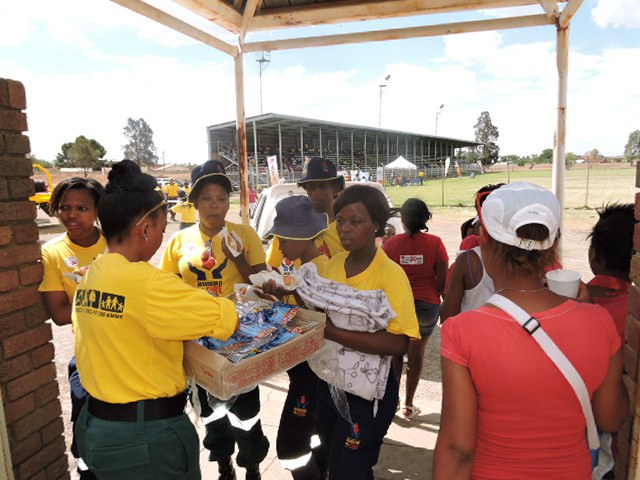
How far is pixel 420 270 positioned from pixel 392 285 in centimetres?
178

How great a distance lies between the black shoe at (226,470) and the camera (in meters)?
2.89

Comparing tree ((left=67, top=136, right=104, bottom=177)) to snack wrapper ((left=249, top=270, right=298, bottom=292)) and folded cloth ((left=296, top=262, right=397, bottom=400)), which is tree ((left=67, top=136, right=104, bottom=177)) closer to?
snack wrapper ((left=249, top=270, right=298, bottom=292))

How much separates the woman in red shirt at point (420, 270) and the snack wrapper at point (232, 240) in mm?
1595

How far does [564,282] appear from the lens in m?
1.54

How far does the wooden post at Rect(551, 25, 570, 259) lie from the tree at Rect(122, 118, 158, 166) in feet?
338

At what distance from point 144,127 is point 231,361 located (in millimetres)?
110234

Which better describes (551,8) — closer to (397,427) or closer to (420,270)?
(420,270)

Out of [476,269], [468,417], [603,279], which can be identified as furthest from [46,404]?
[603,279]

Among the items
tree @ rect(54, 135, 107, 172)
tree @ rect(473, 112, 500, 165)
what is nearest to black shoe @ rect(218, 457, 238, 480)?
tree @ rect(54, 135, 107, 172)

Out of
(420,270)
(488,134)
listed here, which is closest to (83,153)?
(420,270)

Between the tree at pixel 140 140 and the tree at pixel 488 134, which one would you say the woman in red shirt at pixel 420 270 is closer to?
the tree at pixel 488 134

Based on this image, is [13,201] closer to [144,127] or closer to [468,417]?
[468,417]

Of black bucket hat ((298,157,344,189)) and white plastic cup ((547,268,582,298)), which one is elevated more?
black bucket hat ((298,157,344,189))

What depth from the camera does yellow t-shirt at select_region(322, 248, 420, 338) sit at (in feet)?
6.75
